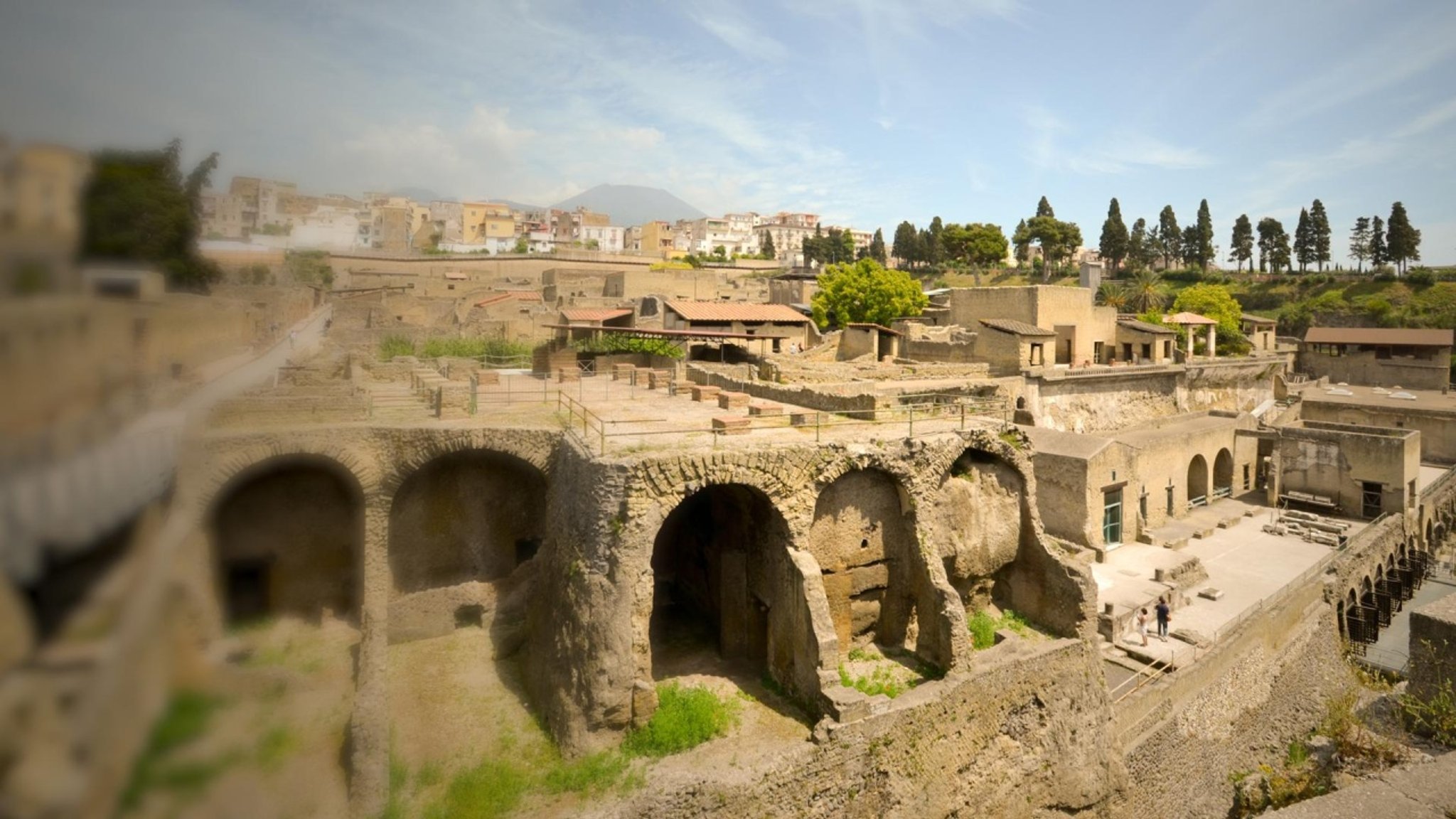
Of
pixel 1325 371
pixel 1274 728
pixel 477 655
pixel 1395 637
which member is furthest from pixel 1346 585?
pixel 1325 371

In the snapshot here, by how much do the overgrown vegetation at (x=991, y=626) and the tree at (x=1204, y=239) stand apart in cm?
9445

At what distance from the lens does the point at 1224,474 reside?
38.0m

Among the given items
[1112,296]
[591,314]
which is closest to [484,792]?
[591,314]

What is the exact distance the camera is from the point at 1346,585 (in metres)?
28.1

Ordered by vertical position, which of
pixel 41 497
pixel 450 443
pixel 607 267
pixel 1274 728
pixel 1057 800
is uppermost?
pixel 607 267

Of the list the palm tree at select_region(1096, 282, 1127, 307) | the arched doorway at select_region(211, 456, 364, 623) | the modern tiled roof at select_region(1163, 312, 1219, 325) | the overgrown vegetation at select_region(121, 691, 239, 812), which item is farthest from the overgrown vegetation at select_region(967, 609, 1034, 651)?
the palm tree at select_region(1096, 282, 1127, 307)

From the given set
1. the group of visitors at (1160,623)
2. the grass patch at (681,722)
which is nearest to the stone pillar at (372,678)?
the grass patch at (681,722)

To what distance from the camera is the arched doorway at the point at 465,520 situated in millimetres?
17141

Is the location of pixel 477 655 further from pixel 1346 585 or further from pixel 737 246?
pixel 737 246

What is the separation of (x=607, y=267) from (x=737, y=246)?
7035 centimetres

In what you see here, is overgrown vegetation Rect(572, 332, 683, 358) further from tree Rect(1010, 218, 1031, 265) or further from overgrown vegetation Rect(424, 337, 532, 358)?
tree Rect(1010, 218, 1031, 265)

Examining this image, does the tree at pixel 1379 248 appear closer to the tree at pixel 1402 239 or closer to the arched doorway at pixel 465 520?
the tree at pixel 1402 239

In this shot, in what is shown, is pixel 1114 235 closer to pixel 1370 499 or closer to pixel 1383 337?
pixel 1383 337

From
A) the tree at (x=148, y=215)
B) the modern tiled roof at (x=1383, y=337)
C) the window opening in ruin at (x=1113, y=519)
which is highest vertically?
the modern tiled roof at (x=1383, y=337)
